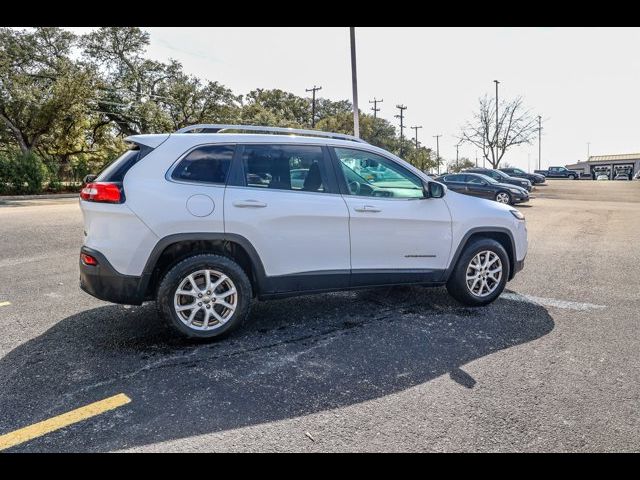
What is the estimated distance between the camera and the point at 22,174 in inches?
851

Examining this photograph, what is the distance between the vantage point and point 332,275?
4.10 meters

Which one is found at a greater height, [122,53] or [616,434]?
[122,53]

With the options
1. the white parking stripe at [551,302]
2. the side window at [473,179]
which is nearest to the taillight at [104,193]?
the white parking stripe at [551,302]

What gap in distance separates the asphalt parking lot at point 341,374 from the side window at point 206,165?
1.39m

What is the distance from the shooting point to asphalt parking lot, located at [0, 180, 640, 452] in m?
2.46

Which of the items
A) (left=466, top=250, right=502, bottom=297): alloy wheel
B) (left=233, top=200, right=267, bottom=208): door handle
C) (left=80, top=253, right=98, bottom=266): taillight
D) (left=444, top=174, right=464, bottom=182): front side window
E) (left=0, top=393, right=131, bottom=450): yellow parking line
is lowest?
(left=0, top=393, right=131, bottom=450): yellow parking line

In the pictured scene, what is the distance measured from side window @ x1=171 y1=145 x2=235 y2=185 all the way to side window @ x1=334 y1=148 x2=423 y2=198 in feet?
3.55

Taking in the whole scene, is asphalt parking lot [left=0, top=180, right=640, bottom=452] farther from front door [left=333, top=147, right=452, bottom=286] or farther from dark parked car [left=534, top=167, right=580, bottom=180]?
dark parked car [left=534, top=167, right=580, bottom=180]

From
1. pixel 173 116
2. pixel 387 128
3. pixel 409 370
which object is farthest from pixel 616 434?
pixel 387 128

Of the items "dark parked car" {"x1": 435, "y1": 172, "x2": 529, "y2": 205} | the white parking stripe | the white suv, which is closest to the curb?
"dark parked car" {"x1": 435, "y1": 172, "x2": 529, "y2": 205}

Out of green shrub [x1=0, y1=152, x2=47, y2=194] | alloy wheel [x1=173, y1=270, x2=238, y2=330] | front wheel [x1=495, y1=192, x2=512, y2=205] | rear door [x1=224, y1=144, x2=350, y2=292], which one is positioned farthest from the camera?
green shrub [x1=0, y1=152, x2=47, y2=194]

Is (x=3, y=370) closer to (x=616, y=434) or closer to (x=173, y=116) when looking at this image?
(x=616, y=434)
